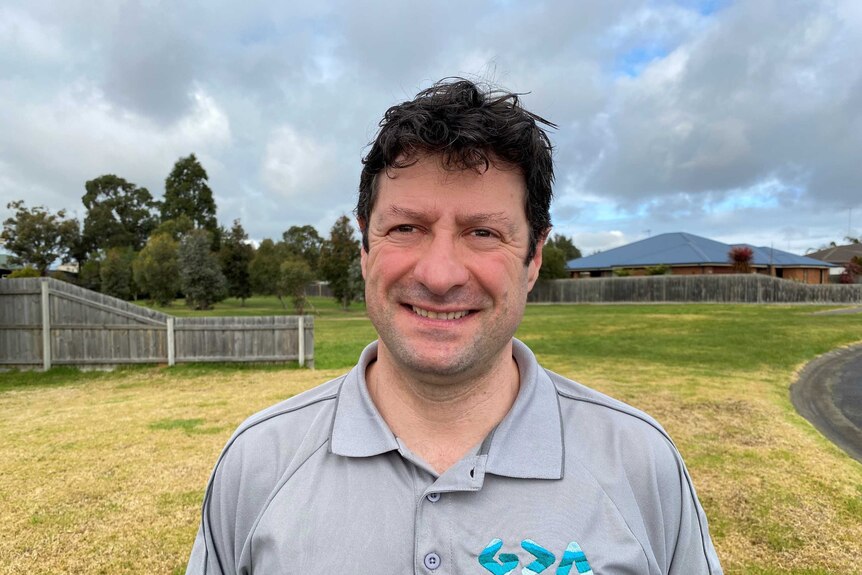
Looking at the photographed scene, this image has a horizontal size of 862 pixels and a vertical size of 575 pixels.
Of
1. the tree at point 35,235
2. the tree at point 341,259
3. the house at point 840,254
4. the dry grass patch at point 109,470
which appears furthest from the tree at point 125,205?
the house at point 840,254

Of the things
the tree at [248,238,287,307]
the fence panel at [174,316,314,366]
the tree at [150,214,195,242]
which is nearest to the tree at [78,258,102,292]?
the tree at [150,214,195,242]

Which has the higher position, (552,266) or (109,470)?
(552,266)

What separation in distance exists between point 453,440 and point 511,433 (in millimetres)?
174

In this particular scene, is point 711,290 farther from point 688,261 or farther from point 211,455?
point 211,455

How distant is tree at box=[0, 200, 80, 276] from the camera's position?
53.1 meters

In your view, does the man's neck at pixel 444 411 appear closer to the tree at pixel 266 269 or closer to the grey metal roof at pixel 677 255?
the tree at pixel 266 269

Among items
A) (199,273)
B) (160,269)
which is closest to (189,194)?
(160,269)

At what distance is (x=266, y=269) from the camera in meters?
38.3

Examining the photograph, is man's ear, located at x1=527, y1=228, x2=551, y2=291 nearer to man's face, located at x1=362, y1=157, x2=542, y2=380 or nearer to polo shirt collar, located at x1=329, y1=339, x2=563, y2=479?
man's face, located at x1=362, y1=157, x2=542, y2=380

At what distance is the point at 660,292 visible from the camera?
40.2m

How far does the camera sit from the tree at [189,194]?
5759cm

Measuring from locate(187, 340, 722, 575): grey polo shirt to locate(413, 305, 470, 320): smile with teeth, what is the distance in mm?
328

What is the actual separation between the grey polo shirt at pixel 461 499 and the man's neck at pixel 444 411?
8cm

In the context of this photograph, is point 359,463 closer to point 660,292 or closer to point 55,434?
point 55,434
